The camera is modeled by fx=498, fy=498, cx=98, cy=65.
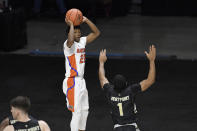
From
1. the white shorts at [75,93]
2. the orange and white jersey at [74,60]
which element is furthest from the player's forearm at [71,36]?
the white shorts at [75,93]

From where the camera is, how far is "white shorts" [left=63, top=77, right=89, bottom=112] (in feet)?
30.4

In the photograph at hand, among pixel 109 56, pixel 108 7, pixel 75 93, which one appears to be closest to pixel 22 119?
pixel 75 93

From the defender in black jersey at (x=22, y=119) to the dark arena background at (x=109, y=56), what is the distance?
3.91m

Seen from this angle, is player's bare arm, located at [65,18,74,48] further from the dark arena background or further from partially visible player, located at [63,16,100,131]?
the dark arena background

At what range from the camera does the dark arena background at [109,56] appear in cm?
1141

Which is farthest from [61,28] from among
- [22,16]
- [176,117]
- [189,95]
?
[176,117]

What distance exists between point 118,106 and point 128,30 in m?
14.0

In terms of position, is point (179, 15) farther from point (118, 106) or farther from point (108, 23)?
point (118, 106)

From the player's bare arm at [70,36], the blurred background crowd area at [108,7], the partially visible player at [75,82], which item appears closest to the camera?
the player's bare arm at [70,36]

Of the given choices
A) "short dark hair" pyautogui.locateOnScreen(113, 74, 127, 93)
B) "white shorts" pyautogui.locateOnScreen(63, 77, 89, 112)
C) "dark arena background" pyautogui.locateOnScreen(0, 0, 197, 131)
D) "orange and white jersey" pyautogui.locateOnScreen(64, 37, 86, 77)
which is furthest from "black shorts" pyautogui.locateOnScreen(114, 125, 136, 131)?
"dark arena background" pyautogui.locateOnScreen(0, 0, 197, 131)

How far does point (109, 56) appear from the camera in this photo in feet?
55.6

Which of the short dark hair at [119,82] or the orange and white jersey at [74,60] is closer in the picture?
the short dark hair at [119,82]

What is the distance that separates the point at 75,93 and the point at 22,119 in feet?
9.52

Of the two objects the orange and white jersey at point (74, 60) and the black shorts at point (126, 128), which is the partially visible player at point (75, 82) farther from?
the black shorts at point (126, 128)
